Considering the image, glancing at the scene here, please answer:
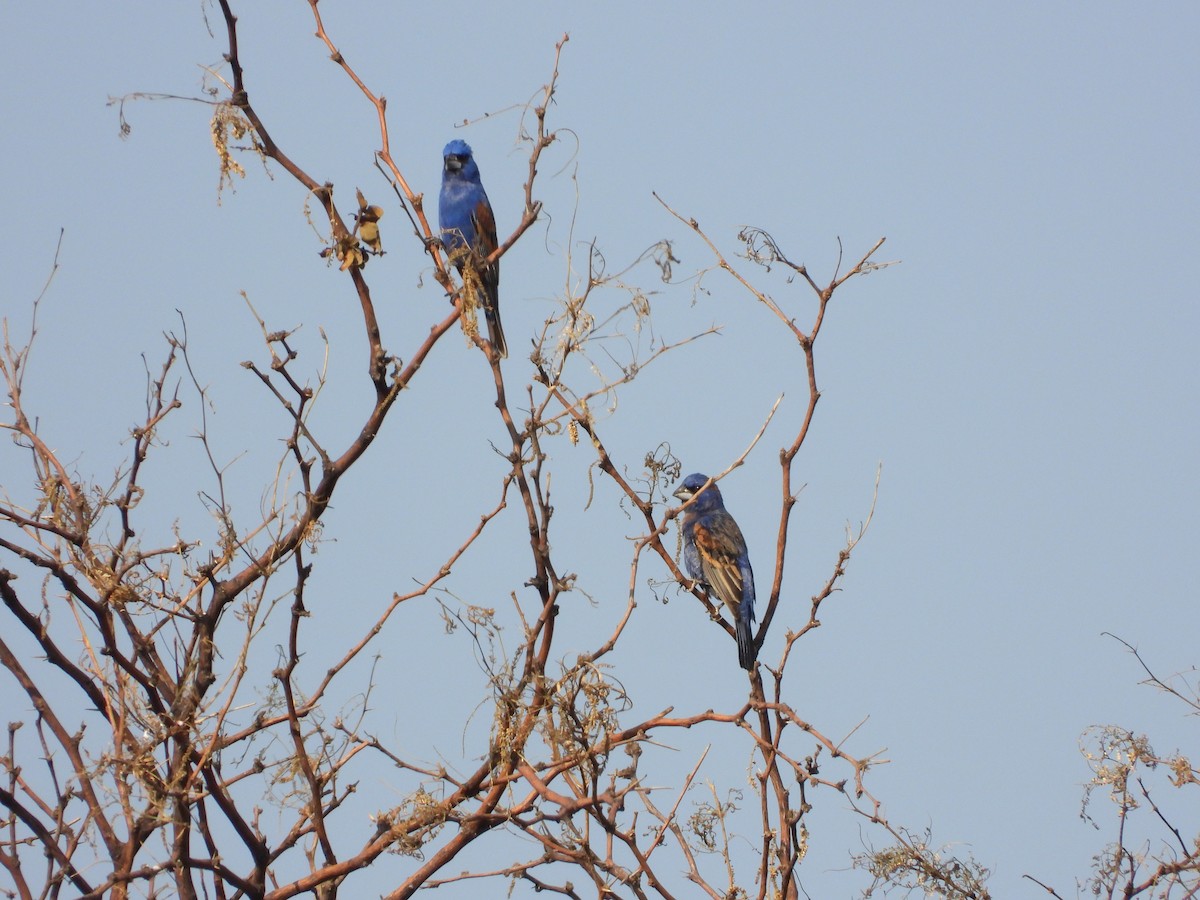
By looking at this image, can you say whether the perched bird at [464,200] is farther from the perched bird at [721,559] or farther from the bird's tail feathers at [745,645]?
the bird's tail feathers at [745,645]

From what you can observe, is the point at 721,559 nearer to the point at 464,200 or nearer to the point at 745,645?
the point at 745,645

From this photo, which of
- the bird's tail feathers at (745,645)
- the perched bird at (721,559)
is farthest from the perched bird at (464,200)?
the bird's tail feathers at (745,645)

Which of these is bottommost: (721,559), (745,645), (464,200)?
(745,645)

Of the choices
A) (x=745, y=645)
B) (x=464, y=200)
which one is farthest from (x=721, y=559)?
(x=464, y=200)

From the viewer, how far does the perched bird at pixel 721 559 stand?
970cm

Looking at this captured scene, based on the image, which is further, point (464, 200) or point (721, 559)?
point (464, 200)

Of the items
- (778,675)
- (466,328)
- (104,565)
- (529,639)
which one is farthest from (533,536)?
(104,565)

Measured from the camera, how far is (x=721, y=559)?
32.6 feet

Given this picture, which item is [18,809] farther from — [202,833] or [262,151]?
[262,151]

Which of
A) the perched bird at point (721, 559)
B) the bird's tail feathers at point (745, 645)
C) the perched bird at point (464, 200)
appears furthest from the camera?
the perched bird at point (464, 200)

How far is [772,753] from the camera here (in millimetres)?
4707

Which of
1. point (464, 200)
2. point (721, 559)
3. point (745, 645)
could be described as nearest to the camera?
point (745, 645)

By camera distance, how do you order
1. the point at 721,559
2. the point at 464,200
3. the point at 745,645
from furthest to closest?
1. the point at 464,200
2. the point at 721,559
3. the point at 745,645

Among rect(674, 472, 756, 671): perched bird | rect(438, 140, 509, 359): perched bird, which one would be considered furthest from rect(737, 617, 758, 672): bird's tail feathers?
rect(438, 140, 509, 359): perched bird
